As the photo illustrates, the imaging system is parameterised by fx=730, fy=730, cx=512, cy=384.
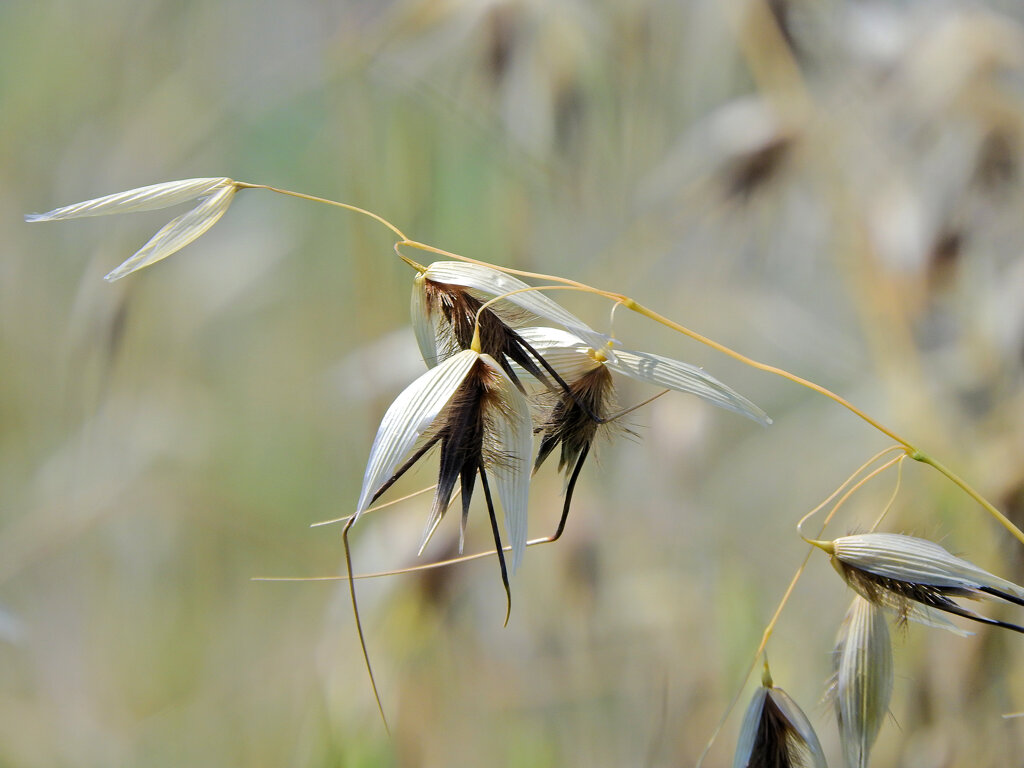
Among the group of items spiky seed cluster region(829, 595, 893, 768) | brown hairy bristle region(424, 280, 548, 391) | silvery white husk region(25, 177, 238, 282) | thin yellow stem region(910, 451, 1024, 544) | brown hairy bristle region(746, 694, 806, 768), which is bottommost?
brown hairy bristle region(746, 694, 806, 768)

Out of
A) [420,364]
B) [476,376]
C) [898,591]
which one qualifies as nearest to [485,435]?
[476,376]

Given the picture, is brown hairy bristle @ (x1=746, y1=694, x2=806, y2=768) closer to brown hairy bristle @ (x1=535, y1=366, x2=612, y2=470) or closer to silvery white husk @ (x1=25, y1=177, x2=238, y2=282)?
brown hairy bristle @ (x1=535, y1=366, x2=612, y2=470)

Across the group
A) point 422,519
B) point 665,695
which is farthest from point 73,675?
point 665,695

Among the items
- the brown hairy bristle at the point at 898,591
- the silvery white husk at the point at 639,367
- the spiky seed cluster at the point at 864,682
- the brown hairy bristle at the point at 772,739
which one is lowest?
the brown hairy bristle at the point at 772,739

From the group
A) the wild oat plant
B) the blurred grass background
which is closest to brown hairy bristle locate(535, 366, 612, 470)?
the wild oat plant

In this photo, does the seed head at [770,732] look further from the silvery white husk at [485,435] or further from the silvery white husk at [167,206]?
the silvery white husk at [167,206]

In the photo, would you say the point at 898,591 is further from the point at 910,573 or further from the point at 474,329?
the point at 474,329

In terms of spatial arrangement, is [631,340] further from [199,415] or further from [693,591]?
[199,415]

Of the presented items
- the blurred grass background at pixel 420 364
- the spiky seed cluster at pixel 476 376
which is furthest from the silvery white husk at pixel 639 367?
the blurred grass background at pixel 420 364
